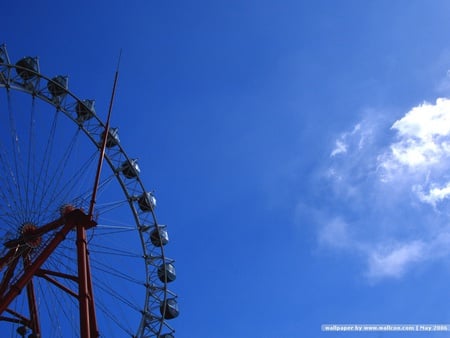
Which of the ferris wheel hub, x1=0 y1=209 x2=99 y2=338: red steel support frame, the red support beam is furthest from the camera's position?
the red support beam

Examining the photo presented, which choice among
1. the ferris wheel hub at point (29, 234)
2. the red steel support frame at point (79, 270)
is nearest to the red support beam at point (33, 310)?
the red steel support frame at point (79, 270)

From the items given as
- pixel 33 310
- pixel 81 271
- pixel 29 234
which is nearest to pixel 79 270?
pixel 81 271

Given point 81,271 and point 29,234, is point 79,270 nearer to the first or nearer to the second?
point 81,271

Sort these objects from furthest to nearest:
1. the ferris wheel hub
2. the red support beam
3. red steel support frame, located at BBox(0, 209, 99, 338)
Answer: the red support beam, the ferris wheel hub, red steel support frame, located at BBox(0, 209, 99, 338)

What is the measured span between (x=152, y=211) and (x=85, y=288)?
9.41 meters

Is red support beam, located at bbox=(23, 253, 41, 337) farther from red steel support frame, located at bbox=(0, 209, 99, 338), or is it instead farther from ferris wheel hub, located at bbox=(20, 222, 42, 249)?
ferris wheel hub, located at bbox=(20, 222, 42, 249)

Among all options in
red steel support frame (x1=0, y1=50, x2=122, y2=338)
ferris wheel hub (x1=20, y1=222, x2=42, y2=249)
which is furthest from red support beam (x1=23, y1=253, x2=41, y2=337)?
ferris wheel hub (x1=20, y1=222, x2=42, y2=249)

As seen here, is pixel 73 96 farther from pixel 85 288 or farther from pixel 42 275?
pixel 85 288

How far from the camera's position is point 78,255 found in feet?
66.1

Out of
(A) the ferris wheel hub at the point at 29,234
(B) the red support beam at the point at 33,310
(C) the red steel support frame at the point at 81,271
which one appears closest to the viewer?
(C) the red steel support frame at the point at 81,271

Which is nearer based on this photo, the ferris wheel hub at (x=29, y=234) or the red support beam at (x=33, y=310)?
the ferris wheel hub at (x=29, y=234)

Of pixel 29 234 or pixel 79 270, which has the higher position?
pixel 29 234

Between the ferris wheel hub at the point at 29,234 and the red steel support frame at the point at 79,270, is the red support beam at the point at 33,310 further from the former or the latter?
the ferris wheel hub at the point at 29,234

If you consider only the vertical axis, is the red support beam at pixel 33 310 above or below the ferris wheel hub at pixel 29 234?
below
